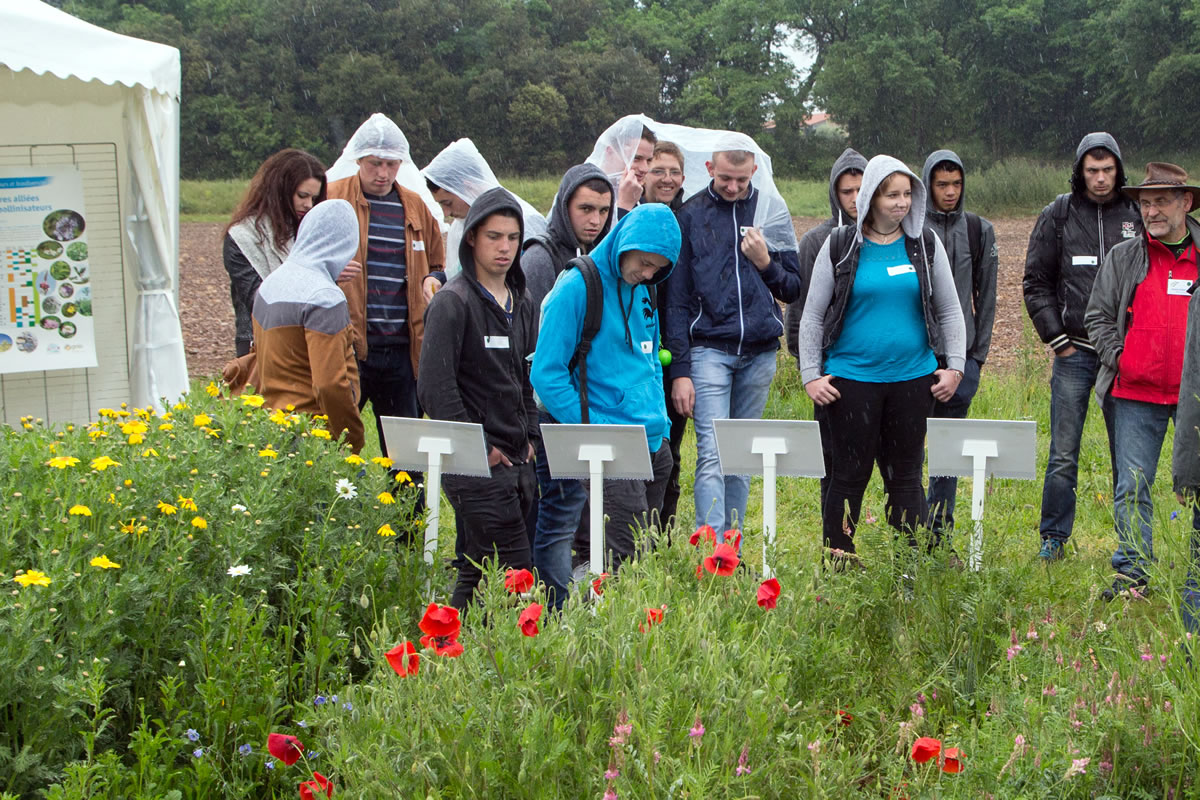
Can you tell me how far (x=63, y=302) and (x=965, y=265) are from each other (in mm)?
4373

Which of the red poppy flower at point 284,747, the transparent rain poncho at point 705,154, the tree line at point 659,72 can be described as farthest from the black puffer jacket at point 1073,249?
the tree line at point 659,72

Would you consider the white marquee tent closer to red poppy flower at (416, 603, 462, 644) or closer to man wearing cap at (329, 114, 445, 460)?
man wearing cap at (329, 114, 445, 460)

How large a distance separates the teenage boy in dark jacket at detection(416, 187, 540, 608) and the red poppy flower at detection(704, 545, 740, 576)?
108 cm

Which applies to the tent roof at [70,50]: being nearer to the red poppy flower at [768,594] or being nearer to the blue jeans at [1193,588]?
the red poppy flower at [768,594]

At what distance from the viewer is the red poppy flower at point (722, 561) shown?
2.88 m

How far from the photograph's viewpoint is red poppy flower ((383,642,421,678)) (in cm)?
231

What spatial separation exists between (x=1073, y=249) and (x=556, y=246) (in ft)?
7.42

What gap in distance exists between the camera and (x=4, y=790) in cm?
249

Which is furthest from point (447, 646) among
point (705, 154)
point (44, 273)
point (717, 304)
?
point (44, 273)

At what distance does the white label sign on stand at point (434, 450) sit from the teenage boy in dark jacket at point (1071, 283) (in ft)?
8.75

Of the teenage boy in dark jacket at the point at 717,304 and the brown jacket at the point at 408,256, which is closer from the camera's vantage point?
the teenage boy in dark jacket at the point at 717,304

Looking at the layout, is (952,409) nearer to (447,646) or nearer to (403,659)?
(447,646)

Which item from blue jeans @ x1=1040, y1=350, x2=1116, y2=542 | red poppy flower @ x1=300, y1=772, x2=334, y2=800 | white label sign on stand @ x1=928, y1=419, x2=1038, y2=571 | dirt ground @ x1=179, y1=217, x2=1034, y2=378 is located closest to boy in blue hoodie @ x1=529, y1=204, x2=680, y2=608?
white label sign on stand @ x1=928, y1=419, x2=1038, y2=571

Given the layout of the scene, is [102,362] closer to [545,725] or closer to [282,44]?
[545,725]
